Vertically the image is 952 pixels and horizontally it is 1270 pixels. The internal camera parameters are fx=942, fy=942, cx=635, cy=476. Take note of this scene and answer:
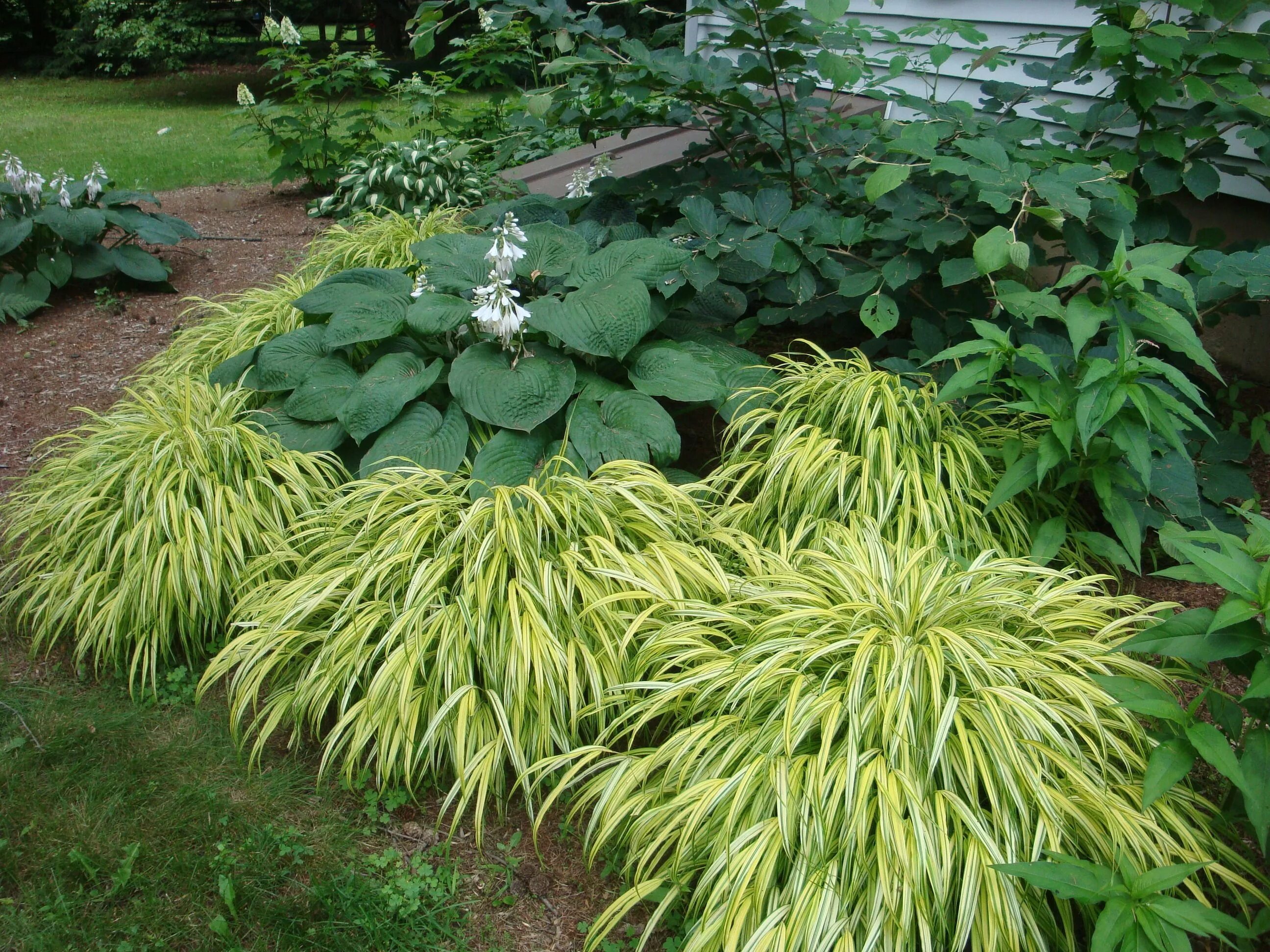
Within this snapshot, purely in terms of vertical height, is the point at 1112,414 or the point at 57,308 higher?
the point at 1112,414

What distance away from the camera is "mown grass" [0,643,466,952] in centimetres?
196

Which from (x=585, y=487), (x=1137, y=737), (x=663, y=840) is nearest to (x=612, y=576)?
Answer: (x=585, y=487)

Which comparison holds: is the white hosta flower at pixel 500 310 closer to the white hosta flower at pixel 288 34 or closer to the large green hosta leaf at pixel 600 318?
the large green hosta leaf at pixel 600 318

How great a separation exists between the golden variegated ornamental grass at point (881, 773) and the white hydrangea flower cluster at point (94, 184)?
4699 millimetres

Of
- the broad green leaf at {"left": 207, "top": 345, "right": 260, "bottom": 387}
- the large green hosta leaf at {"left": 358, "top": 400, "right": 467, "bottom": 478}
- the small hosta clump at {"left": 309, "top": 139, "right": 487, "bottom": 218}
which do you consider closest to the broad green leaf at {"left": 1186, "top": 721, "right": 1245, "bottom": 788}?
the large green hosta leaf at {"left": 358, "top": 400, "right": 467, "bottom": 478}

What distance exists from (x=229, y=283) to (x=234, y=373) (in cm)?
229

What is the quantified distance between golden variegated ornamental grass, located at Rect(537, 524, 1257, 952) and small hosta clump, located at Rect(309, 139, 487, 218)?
4.63m

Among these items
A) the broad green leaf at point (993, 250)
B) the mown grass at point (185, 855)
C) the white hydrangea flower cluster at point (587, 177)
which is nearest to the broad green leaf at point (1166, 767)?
the mown grass at point (185, 855)

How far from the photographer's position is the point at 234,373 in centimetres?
361

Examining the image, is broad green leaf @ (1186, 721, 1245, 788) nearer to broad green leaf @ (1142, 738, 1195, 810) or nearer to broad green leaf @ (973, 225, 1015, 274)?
broad green leaf @ (1142, 738, 1195, 810)

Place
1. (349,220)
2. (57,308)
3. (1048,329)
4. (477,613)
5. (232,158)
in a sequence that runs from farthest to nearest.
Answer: (232,158), (349,220), (57,308), (1048,329), (477,613)

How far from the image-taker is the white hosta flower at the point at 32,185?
5023mm

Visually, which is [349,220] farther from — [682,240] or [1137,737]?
[1137,737]

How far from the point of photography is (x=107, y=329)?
16.4 ft
